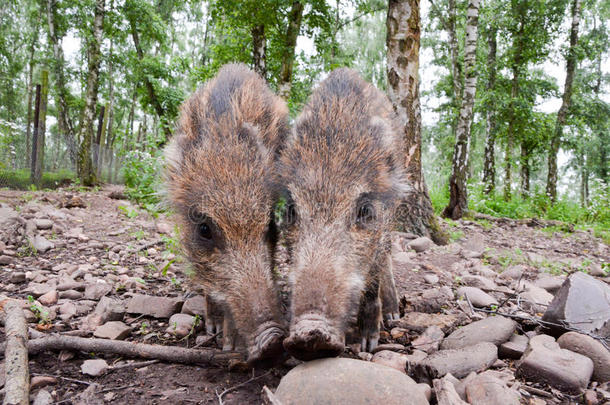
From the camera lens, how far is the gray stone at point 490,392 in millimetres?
1883

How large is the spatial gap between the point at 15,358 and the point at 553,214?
543 inches

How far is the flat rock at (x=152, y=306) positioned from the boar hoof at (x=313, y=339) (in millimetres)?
1667

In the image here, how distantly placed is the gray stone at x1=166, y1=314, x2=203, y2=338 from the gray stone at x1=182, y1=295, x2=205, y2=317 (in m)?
0.12

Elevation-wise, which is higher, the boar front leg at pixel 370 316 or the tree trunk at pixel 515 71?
the tree trunk at pixel 515 71

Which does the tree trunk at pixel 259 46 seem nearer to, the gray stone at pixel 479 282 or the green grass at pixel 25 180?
the green grass at pixel 25 180

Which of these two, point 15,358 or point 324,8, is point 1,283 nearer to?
point 15,358

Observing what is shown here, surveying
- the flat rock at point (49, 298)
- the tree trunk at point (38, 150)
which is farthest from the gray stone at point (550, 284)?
the tree trunk at point (38, 150)

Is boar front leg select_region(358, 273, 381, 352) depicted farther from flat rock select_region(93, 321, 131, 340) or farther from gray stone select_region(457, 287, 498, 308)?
flat rock select_region(93, 321, 131, 340)

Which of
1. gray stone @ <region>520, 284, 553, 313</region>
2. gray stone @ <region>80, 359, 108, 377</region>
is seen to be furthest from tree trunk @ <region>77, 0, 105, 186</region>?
gray stone @ <region>520, 284, 553, 313</region>

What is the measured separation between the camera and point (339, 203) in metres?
2.61

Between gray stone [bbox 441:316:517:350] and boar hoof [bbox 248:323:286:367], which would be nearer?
boar hoof [bbox 248:323:286:367]

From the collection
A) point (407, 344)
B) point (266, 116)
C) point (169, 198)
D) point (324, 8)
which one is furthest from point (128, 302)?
point (324, 8)

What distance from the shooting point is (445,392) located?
195 centimetres

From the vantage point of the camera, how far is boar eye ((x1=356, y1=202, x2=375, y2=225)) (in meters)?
2.75
